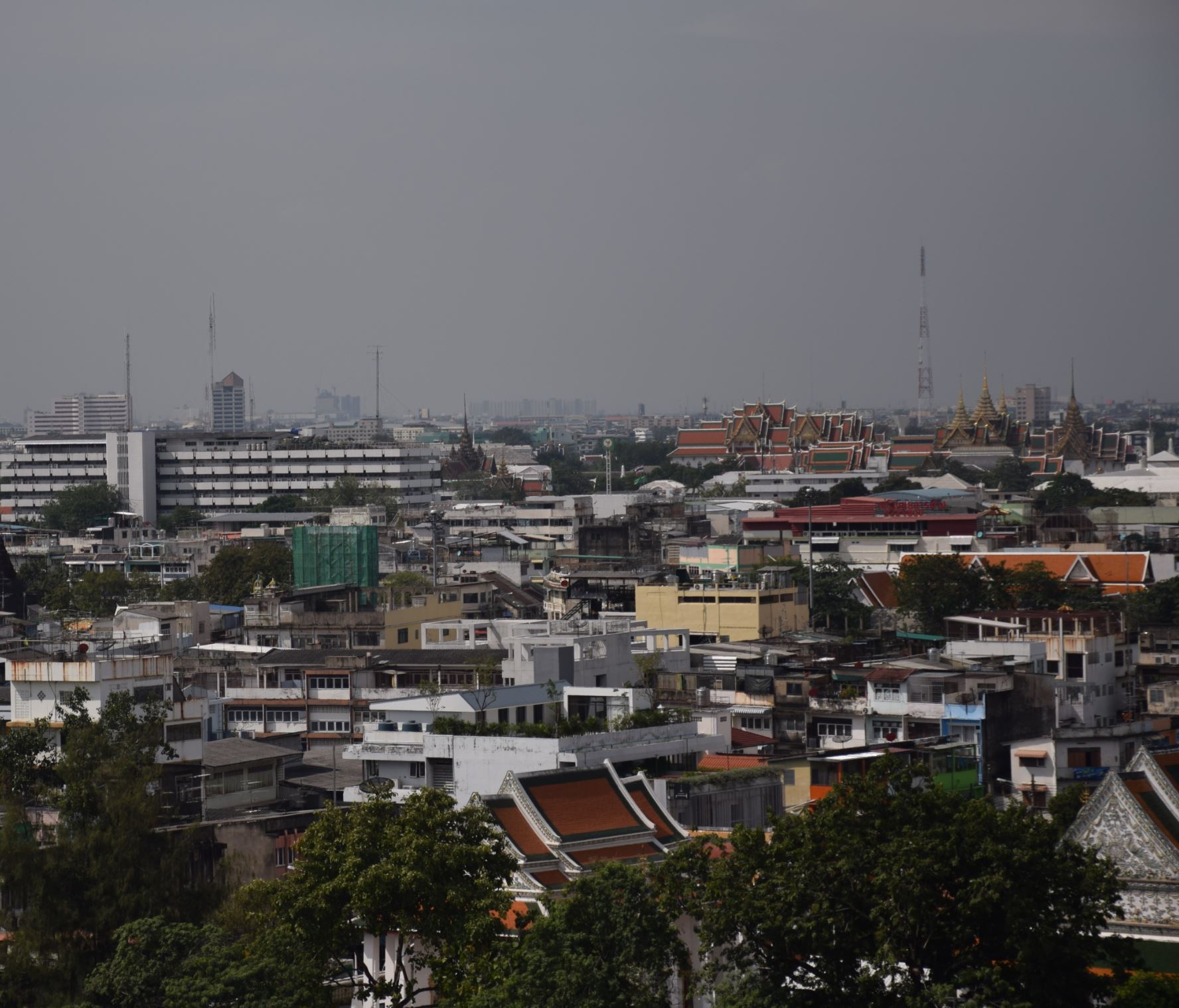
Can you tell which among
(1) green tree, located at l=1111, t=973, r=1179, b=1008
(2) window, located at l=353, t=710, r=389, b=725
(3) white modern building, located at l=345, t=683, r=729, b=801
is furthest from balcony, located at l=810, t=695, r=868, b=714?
(1) green tree, located at l=1111, t=973, r=1179, b=1008

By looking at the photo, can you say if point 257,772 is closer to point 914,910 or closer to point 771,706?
point 771,706

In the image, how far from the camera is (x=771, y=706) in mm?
26062

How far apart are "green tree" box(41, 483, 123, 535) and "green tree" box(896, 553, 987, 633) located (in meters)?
44.2

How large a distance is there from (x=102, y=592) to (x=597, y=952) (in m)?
34.7

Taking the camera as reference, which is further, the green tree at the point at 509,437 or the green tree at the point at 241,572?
the green tree at the point at 509,437

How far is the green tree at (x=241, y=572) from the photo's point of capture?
4659cm

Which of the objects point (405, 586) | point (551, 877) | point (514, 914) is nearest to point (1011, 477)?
point (405, 586)

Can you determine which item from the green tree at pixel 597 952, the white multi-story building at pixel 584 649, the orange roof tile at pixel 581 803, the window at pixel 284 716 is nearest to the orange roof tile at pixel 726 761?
the orange roof tile at pixel 581 803

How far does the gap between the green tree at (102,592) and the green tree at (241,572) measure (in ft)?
5.69

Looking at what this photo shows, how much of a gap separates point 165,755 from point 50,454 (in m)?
74.0

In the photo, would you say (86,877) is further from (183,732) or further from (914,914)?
(914,914)

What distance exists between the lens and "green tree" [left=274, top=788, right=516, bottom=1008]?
14.8m

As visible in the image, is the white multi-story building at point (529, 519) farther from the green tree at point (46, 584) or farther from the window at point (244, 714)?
the window at point (244, 714)

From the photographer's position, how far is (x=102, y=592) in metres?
46.9
